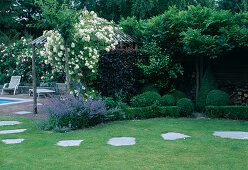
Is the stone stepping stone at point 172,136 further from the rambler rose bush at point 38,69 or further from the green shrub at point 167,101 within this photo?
the rambler rose bush at point 38,69

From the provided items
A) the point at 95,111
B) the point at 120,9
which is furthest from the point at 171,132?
the point at 120,9

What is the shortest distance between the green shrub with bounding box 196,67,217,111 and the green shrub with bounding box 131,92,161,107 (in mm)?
1482

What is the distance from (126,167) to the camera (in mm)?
3729

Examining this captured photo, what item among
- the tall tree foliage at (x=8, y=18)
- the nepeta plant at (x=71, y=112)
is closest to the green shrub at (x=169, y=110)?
the nepeta plant at (x=71, y=112)

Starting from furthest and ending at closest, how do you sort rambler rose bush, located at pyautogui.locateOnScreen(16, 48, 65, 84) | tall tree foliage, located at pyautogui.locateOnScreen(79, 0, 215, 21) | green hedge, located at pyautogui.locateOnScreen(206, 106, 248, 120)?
tall tree foliage, located at pyautogui.locateOnScreen(79, 0, 215, 21) < rambler rose bush, located at pyautogui.locateOnScreen(16, 48, 65, 84) < green hedge, located at pyautogui.locateOnScreen(206, 106, 248, 120)

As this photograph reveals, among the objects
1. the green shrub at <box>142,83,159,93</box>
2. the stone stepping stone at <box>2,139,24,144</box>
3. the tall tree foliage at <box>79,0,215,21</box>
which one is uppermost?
the tall tree foliage at <box>79,0,215,21</box>

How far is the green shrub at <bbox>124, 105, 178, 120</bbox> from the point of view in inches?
316

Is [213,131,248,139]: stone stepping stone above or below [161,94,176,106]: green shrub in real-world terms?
below

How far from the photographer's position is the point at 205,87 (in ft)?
29.3

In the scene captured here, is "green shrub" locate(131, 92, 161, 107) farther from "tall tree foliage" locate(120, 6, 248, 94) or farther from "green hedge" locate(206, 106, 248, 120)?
"green hedge" locate(206, 106, 248, 120)

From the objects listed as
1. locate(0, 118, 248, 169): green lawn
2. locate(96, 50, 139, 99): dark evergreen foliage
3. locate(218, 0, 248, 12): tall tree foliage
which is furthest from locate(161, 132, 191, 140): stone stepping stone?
locate(218, 0, 248, 12): tall tree foliage

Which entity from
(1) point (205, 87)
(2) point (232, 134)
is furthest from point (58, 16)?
(1) point (205, 87)

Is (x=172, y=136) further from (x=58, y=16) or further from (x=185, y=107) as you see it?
(x=58, y=16)

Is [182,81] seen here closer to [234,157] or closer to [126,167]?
[234,157]
